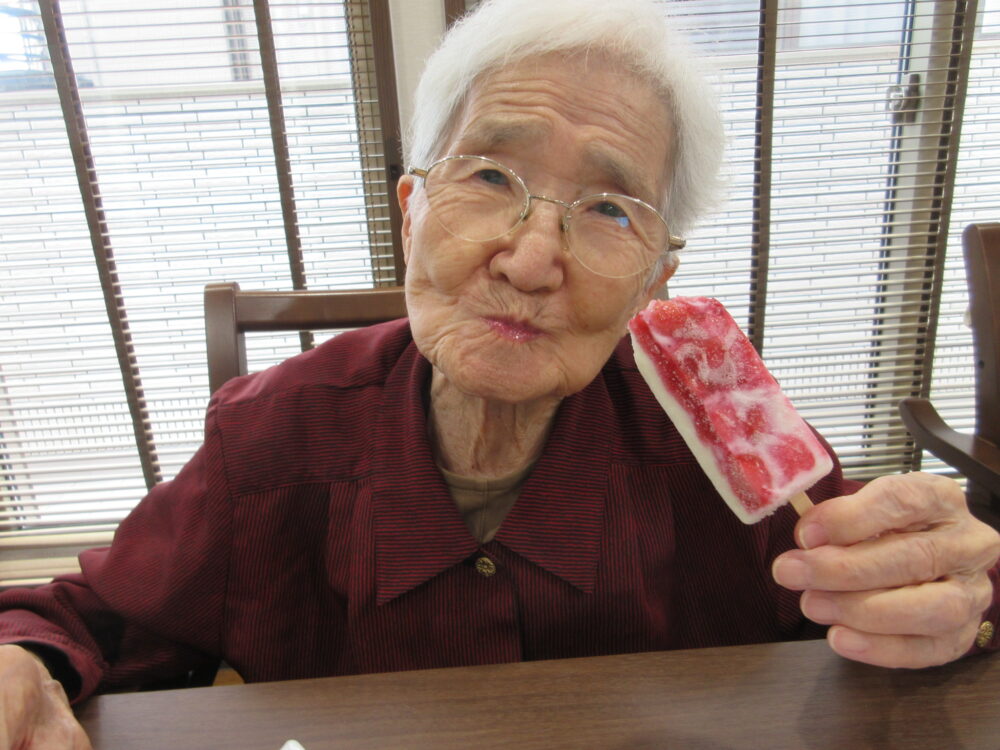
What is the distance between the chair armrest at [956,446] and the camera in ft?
4.10

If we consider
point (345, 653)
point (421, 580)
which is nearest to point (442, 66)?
point (421, 580)

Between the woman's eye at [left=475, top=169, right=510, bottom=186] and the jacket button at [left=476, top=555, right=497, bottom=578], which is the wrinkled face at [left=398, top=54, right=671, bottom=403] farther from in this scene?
the jacket button at [left=476, top=555, right=497, bottom=578]

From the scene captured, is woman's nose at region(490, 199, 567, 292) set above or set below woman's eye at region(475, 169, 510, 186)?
below

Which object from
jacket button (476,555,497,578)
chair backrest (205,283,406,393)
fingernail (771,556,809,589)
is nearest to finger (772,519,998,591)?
fingernail (771,556,809,589)

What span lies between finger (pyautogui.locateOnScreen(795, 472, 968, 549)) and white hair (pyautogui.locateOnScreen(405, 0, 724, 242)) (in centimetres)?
52

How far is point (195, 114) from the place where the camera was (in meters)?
2.27

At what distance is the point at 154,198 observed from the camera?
7.73ft

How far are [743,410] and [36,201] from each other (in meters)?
2.71

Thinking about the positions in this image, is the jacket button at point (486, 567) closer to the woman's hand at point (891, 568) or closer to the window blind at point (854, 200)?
the woman's hand at point (891, 568)

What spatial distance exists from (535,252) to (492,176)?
144mm

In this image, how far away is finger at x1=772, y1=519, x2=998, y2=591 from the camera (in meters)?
0.65

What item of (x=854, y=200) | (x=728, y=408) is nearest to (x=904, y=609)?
(x=728, y=408)

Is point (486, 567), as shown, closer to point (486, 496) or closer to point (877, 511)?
point (486, 496)

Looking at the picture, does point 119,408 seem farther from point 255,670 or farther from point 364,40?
point 255,670
